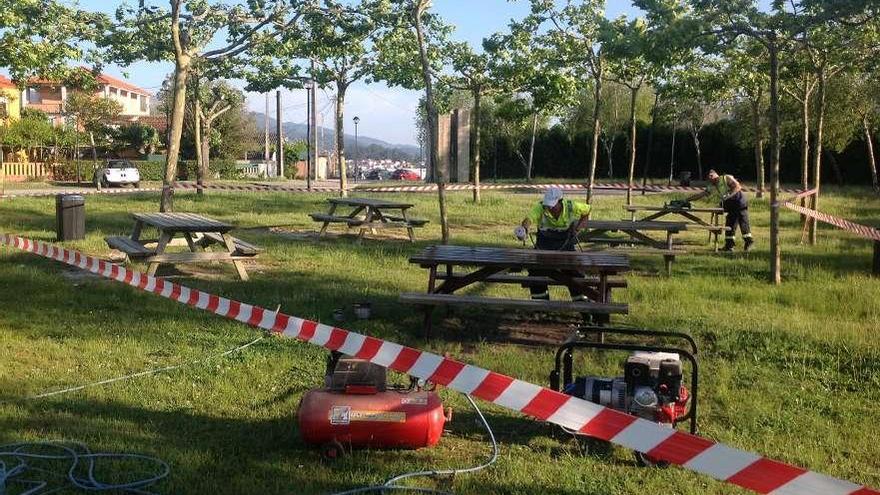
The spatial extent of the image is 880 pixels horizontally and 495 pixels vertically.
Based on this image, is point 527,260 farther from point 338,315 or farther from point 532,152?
point 532,152

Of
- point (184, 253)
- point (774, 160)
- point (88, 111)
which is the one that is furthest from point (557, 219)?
point (88, 111)

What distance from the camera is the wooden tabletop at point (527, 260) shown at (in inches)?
293

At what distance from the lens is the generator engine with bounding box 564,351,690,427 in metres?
4.91

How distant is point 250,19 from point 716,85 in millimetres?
12196

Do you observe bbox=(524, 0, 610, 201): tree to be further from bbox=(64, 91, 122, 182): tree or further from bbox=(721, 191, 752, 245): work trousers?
bbox=(64, 91, 122, 182): tree

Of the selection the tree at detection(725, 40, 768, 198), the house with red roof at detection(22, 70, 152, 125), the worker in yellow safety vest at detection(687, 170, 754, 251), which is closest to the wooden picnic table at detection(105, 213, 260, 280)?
the worker in yellow safety vest at detection(687, 170, 754, 251)

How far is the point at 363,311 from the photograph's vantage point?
27.0 feet

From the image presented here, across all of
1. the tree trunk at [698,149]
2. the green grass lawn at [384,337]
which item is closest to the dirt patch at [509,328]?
the green grass lawn at [384,337]

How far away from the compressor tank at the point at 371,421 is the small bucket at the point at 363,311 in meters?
3.41

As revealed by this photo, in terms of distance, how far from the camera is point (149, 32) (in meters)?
17.8

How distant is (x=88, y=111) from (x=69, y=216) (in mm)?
37902

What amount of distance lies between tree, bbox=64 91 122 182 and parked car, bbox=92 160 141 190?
3874 mm

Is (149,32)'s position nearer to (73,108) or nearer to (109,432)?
(109,432)

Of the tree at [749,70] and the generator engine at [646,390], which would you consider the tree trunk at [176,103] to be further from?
the generator engine at [646,390]
